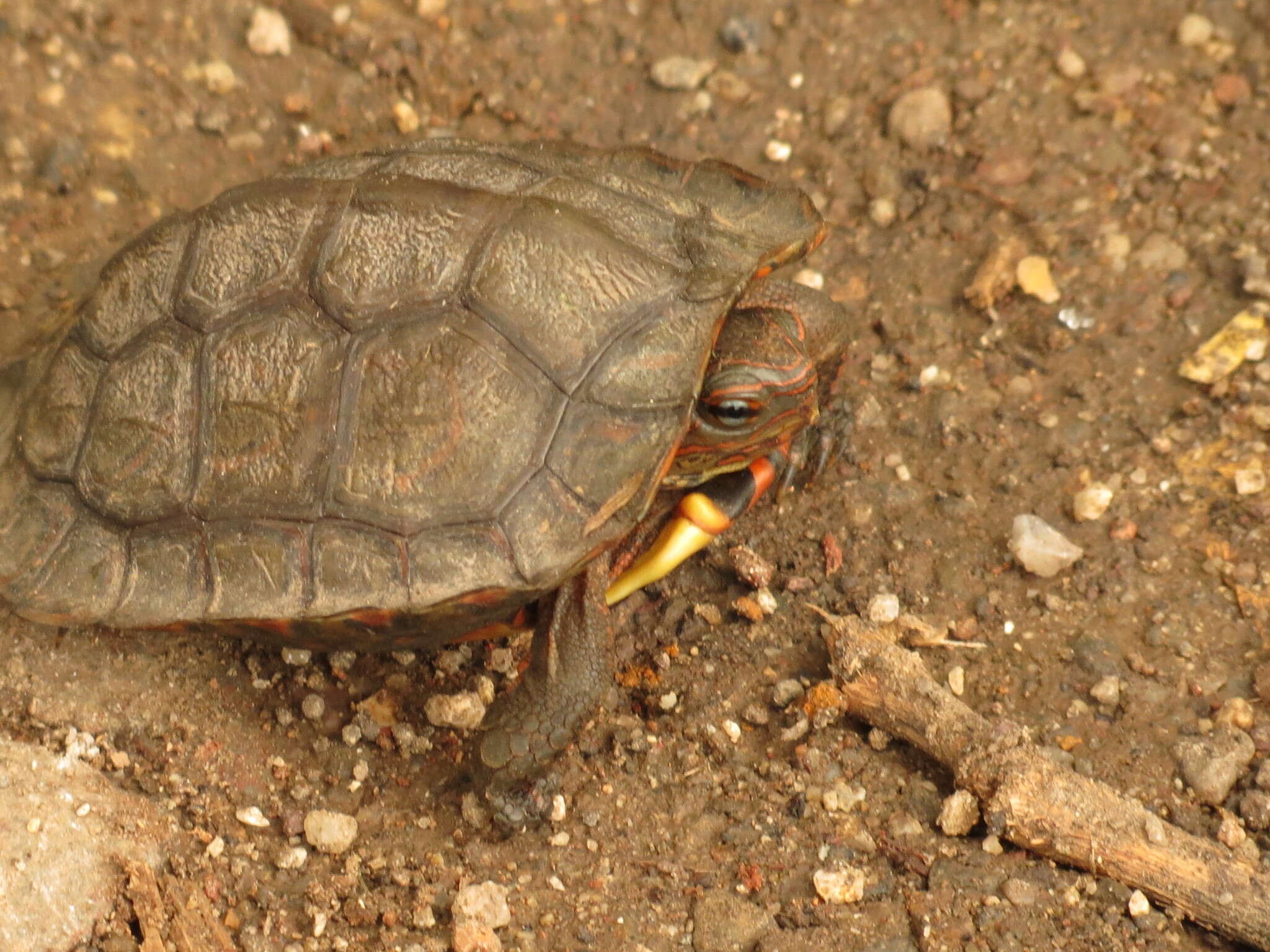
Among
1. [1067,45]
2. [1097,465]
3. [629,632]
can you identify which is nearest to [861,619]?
[629,632]

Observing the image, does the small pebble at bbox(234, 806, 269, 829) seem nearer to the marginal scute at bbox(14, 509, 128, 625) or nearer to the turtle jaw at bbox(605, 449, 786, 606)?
the marginal scute at bbox(14, 509, 128, 625)

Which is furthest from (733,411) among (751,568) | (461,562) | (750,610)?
(461,562)

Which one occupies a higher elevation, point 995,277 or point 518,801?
point 995,277

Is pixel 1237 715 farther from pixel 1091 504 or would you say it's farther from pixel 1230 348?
pixel 1230 348

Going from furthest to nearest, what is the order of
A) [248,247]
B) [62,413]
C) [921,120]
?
[921,120] < [62,413] < [248,247]

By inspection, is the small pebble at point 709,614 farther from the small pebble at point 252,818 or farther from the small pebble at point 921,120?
the small pebble at point 921,120

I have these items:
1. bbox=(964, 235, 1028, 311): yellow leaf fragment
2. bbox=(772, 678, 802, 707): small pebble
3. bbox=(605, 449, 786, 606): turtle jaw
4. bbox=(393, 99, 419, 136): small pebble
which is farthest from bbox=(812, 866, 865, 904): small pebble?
bbox=(393, 99, 419, 136): small pebble

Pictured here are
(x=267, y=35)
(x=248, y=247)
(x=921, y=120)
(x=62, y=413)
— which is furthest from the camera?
(x=267, y=35)
